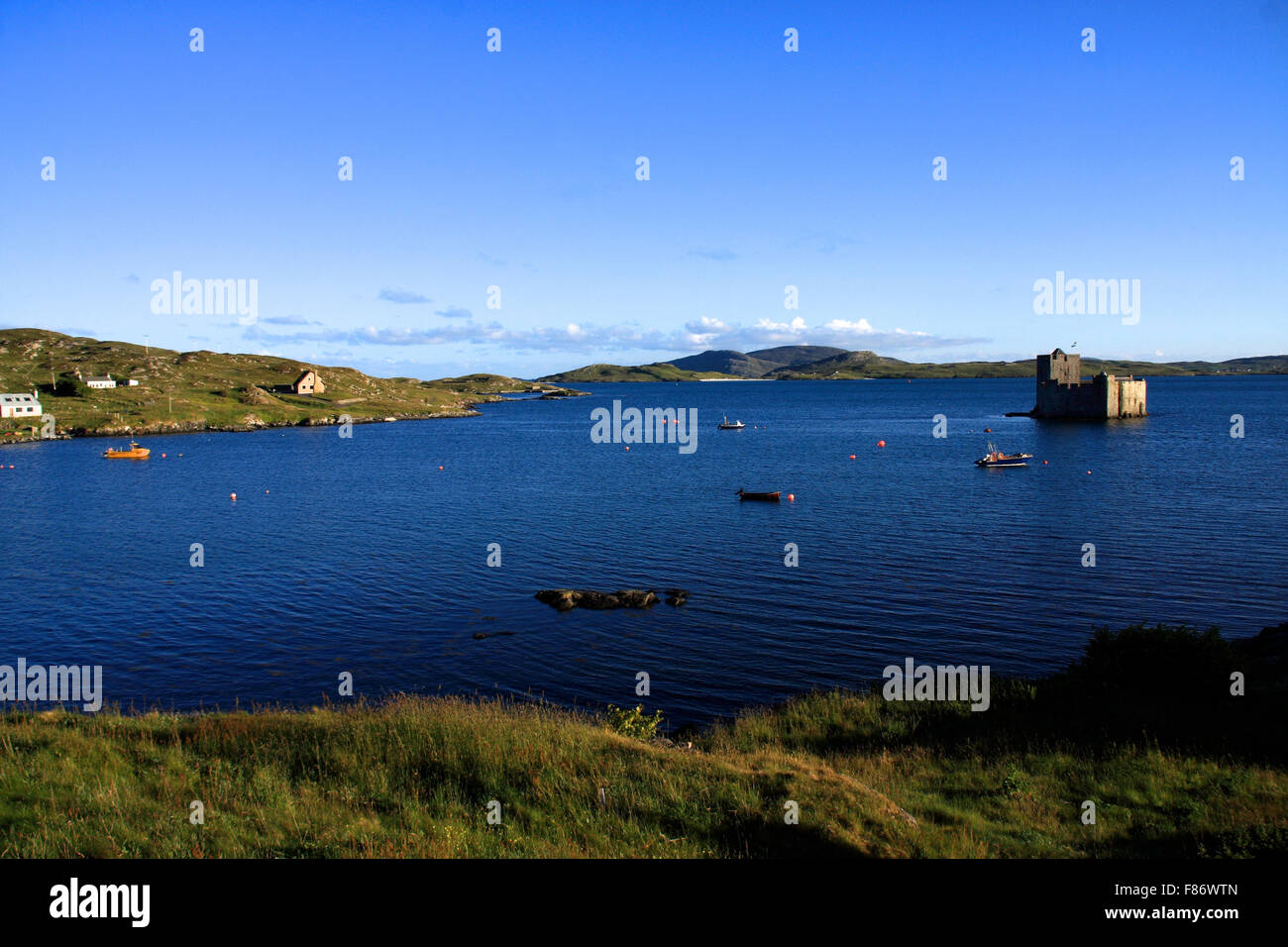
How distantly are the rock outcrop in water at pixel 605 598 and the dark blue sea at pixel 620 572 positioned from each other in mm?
1153

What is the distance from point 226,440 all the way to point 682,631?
415ft

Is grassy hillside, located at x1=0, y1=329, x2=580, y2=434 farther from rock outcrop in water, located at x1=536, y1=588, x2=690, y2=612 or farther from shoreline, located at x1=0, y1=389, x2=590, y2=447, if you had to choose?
rock outcrop in water, located at x1=536, y1=588, x2=690, y2=612

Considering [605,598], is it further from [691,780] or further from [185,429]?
[185,429]

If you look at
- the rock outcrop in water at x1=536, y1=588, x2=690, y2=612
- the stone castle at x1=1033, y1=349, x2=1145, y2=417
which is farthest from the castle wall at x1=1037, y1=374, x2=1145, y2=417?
the rock outcrop in water at x1=536, y1=588, x2=690, y2=612

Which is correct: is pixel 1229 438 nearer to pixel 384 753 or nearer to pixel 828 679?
pixel 828 679

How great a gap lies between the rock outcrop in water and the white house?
499 ft

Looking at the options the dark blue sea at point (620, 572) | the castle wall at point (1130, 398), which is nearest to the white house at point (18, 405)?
the dark blue sea at point (620, 572)

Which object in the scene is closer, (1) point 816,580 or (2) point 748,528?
(1) point 816,580

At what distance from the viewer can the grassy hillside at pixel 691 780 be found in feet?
38.7

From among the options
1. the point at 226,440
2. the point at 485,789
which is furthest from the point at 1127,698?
the point at 226,440

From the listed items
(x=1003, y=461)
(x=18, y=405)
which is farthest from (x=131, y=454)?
(x=1003, y=461)

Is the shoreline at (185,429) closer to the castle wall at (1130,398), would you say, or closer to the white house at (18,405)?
the white house at (18,405)
